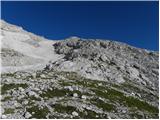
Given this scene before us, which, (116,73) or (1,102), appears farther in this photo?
(116,73)

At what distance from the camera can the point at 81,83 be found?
80312mm

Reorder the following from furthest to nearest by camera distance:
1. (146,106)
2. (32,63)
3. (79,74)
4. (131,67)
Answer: (32,63)
(131,67)
(79,74)
(146,106)

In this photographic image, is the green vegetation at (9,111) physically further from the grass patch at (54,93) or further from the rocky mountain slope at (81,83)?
the grass patch at (54,93)

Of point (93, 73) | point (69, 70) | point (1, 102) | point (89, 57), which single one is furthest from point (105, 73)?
point (1, 102)

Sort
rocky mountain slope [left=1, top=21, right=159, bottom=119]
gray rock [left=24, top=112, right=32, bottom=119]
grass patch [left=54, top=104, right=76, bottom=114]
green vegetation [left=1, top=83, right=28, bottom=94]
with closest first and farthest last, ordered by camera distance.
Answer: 1. gray rock [left=24, top=112, right=32, bottom=119]
2. grass patch [left=54, top=104, right=76, bottom=114]
3. rocky mountain slope [left=1, top=21, right=159, bottom=119]
4. green vegetation [left=1, top=83, right=28, bottom=94]

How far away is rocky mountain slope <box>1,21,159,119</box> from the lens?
1638 inches

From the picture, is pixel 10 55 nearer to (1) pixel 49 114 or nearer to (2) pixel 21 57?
(2) pixel 21 57

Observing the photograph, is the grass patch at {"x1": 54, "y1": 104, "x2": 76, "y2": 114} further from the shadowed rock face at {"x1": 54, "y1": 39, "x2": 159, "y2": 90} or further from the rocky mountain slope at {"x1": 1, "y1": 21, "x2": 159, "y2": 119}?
the shadowed rock face at {"x1": 54, "y1": 39, "x2": 159, "y2": 90}

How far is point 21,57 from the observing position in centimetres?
15125

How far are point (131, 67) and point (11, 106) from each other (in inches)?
3391

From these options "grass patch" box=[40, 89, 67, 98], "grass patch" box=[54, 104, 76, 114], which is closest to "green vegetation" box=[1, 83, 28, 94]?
"grass patch" box=[40, 89, 67, 98]

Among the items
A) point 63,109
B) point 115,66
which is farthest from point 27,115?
point 115,66

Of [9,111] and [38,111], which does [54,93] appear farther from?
[9,111]

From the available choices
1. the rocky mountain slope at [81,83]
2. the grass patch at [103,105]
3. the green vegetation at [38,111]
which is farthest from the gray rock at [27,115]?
the grass patch at [103,105]
